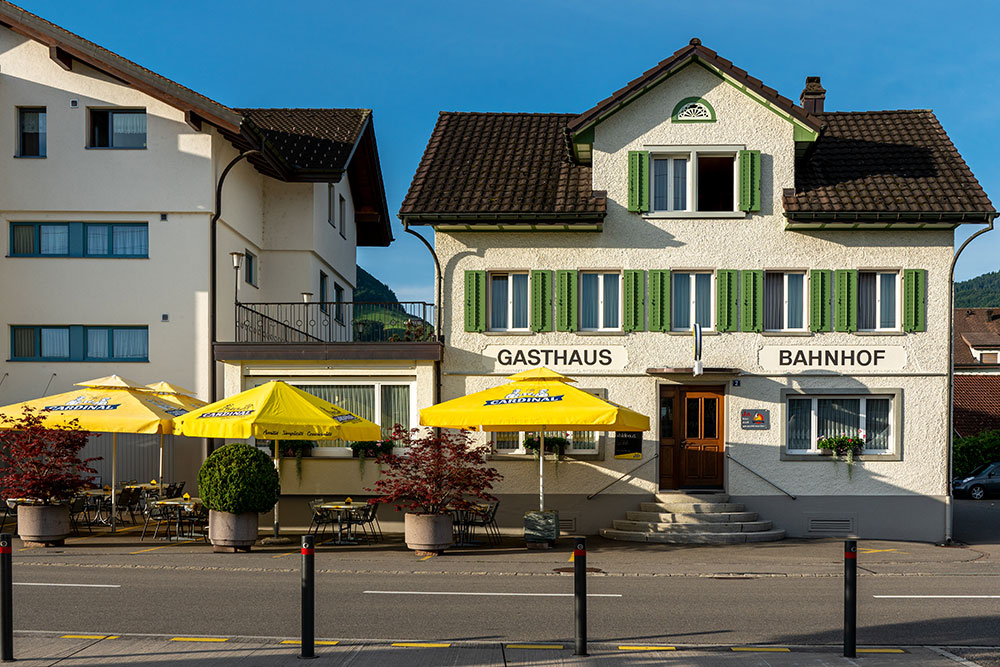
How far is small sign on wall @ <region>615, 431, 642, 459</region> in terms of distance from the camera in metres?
20.7

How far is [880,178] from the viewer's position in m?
21.1

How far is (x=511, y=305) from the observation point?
69.1 feet

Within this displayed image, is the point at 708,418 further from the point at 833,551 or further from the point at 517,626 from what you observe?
the point at 517,626

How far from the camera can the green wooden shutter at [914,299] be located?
20.5m

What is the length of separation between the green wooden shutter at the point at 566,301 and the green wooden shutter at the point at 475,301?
1.50 metres

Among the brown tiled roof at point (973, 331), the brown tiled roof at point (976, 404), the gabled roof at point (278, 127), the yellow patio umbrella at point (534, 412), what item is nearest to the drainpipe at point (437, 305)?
the yellow patio umbrella at point (534, 412)

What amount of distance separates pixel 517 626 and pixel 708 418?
1115cm

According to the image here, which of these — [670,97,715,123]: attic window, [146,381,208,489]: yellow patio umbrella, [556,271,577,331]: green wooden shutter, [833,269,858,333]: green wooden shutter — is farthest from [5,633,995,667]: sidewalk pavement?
[670,97,715,123]: attic window

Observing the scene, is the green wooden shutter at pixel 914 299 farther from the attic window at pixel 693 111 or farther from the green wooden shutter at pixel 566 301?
the green wooden shutter at pixel 566 301

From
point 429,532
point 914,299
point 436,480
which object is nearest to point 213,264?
point 436,480

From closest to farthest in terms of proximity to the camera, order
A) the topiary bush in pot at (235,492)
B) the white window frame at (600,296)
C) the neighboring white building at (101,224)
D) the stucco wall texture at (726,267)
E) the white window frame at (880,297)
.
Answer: the topiary bush in pot at (235,492) < the stucco wall texture at (726,267) < the white window frame at (880,297) < the white window frame at (600,296) < the neighboring white building at (101,224)

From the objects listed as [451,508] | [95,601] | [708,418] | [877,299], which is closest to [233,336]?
[451,508]

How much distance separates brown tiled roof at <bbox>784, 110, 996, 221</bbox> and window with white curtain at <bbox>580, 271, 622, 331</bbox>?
148 inches

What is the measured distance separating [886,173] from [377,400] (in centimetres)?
1149
